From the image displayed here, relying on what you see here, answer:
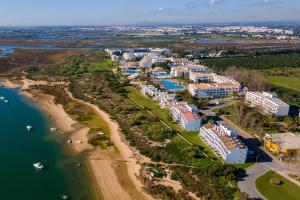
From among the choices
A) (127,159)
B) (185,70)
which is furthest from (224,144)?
(185,70)

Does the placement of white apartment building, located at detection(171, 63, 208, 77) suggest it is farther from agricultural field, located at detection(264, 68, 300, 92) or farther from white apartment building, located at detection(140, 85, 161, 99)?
white apartment building, located at detection(140, 85, 161, 99)

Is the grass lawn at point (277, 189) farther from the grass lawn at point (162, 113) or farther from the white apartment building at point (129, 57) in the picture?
the white apartment building at point (129, 57)

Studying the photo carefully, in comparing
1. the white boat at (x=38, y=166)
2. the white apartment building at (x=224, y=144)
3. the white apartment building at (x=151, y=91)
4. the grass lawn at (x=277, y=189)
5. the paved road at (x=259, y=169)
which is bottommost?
the grass lawn at (x=277, y=189)

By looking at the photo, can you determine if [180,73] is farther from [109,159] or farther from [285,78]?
[109,159]

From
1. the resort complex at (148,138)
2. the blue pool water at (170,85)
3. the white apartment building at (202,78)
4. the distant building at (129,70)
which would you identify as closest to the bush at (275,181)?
the resort complex at (148,138)

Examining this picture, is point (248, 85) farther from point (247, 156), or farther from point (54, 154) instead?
point (54, 154)

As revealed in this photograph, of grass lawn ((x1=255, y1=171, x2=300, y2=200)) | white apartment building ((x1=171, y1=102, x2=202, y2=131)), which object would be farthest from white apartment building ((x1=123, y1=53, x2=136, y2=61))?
grass lawn ((x1=255, y1=171, x2=300, y2=200))
